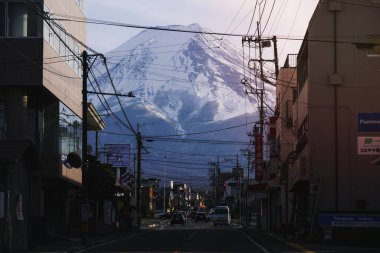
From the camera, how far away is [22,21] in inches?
1444

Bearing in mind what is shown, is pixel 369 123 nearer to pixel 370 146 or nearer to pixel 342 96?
pixel 370 146

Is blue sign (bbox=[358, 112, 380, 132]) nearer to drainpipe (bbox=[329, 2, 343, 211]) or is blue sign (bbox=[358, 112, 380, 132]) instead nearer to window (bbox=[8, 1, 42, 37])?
drainpipe (bbox=[329, 2, 343, 211])

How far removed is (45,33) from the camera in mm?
37188

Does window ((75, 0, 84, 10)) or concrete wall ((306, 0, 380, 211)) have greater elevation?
window ((75, 0, 84, 10))

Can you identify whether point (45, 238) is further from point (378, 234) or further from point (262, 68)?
point (262, 68)

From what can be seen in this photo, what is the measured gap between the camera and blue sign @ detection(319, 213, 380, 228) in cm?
3159

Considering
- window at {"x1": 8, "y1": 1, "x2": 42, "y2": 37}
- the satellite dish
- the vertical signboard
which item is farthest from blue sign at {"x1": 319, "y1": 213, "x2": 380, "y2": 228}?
the vertical signboard

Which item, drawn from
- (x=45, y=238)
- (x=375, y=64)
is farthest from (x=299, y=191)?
(x=45, y=238)

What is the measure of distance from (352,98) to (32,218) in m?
16.9

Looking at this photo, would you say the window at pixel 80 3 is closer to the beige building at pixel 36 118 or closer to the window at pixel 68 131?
the beige building at pixel 36 118

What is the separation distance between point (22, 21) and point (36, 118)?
5.68 m

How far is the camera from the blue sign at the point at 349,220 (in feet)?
104

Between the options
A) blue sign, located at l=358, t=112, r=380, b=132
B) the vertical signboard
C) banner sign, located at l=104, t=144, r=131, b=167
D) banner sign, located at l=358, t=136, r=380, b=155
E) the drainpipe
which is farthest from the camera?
banner sign, located at l=104, t=144, r=131, b=167

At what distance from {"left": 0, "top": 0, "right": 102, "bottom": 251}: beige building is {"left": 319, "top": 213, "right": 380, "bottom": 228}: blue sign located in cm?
1287
